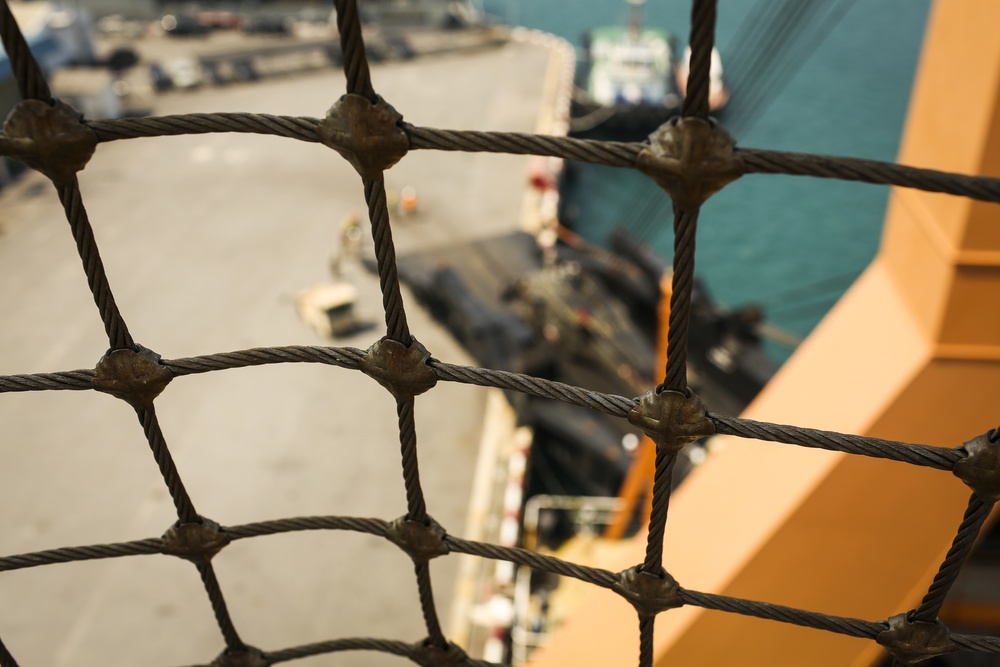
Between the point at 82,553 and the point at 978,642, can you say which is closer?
the point at 978,642

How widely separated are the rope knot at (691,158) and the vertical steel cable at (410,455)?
2.49 feet

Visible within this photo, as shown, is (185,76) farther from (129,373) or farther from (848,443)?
(848,443)

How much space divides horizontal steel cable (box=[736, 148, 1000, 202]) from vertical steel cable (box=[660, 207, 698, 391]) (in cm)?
14

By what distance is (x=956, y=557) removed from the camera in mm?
1625

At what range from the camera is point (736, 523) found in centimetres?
230

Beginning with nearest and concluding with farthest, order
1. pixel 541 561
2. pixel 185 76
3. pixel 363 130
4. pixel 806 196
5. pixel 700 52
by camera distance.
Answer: pixel 700 52, pixel 363 130, pixel 541 561, pixel 806 196, pixel 185 76

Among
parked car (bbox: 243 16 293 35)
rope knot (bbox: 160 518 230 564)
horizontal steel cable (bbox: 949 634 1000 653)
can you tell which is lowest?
horizontal steel cable (bbox: 949 634 1000 653)

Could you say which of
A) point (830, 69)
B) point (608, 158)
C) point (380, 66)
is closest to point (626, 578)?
point (608, 158)

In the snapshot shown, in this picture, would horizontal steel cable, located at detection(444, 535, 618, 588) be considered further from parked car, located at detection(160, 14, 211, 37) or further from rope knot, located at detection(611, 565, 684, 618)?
parked car, located at detection(160, 14, 211, 37)

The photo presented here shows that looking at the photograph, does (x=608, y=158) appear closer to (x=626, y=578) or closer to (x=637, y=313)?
(x=626, y=578)

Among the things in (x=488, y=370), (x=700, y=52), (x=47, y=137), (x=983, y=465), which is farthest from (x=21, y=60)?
(x=983, y=465)

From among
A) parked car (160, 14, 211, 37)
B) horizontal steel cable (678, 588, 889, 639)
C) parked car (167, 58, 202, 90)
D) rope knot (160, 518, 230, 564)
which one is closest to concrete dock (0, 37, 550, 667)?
parked car (167, 58, 202, 90)

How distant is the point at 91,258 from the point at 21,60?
0.40m

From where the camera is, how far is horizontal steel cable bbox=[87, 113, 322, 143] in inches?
62.6
